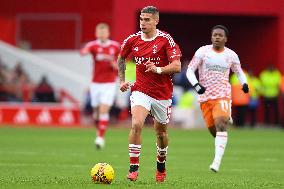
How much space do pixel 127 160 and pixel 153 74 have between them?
5.11 meters

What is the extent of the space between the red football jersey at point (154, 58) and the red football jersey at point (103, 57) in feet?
29.5

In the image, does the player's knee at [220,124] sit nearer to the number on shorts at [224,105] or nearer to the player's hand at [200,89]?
the number on shorts at [224,105]

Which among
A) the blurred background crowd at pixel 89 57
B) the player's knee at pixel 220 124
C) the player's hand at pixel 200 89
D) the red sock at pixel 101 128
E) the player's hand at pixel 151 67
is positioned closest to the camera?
the player's hand at pixel 151 67

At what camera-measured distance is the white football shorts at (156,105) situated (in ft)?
43.8

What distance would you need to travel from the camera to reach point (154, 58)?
525 inches

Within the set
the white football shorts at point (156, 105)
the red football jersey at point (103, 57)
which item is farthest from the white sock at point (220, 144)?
the red football jersey at point (103, 57)

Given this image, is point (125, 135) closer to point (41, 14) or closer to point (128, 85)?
A: point (41, 14)

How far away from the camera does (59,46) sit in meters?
39.8

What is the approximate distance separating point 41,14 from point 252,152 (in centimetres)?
1970

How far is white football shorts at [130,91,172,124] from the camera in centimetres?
1334

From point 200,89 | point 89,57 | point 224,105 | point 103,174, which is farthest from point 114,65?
point 89,57

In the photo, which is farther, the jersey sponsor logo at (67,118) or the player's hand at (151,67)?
the jersey sponsor logo at (67,118)

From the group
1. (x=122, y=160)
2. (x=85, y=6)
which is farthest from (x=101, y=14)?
(x=122, y=160)

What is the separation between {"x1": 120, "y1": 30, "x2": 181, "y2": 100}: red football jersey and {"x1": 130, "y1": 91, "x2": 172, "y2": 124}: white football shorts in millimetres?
57
